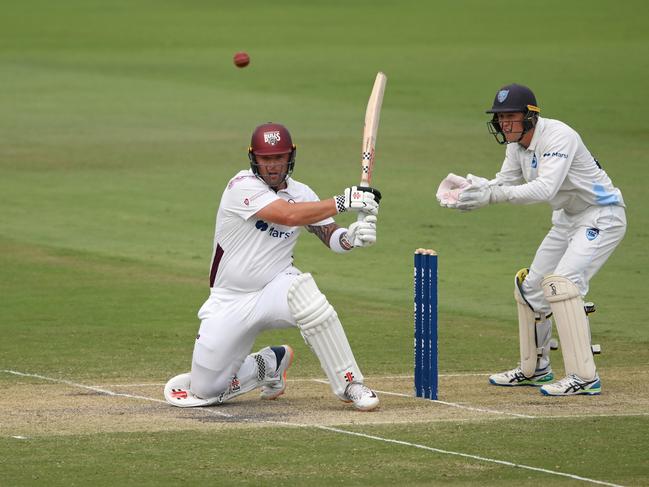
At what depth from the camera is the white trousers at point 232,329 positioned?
1033 centimetres

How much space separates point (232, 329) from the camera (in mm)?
10359

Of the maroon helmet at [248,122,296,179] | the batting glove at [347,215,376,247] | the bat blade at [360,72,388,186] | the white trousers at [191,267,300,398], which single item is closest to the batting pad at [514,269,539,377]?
the bat blade at [360,72,388,186]

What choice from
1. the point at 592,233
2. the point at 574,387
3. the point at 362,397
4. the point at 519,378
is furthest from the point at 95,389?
the point at 592,233

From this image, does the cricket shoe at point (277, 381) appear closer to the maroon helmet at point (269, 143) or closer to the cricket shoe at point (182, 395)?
the cricket shoe at point (182, 395)

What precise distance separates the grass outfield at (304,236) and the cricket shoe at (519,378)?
1.16ft

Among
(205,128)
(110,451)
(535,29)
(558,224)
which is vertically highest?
(535,29)

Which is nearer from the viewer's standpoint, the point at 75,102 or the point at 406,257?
the point at 406,257

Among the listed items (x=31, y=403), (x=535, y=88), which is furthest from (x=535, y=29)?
(x=31, y=403)

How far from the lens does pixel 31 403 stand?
10.5m

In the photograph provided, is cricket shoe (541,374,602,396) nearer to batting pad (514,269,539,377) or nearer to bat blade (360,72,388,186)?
batting pad (514,269,539,377)

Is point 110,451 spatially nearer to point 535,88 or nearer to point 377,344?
point 377,344

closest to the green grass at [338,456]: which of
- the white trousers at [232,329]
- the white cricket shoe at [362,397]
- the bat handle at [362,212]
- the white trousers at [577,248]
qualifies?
the white cricket shoe at [362,397]

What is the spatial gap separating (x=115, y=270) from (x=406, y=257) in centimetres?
357

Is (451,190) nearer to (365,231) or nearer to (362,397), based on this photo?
(365,231)
